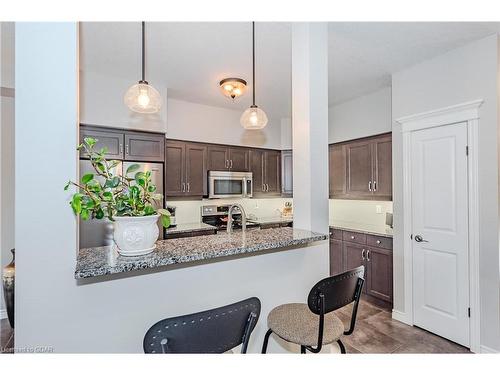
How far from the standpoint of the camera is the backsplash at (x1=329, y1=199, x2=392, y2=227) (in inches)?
151

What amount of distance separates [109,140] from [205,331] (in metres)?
2.79

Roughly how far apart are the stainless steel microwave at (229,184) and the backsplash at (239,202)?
1.09 feet

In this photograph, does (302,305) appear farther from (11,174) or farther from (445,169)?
(11,174)

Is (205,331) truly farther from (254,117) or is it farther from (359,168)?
(359,168)

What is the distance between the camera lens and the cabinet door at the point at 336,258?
149 inches

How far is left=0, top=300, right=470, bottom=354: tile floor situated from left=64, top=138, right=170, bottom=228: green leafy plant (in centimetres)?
216

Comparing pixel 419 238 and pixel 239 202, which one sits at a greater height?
pixel 239 202

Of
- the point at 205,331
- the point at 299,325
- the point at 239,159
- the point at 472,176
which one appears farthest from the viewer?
the point at 239,159

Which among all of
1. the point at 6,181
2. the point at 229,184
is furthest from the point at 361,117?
the point at 6,181

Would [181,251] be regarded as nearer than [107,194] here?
No

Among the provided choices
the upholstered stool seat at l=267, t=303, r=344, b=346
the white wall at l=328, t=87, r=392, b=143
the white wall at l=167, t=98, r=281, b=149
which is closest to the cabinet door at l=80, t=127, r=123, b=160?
the white wall at l=167, t=98, r=281, b=149

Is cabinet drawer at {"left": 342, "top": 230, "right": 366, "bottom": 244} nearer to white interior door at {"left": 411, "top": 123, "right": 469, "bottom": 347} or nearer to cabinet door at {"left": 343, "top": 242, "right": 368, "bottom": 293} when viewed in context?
cabinet door at {"left": 343, "top": 242, "right": 368, "bottom": 293}

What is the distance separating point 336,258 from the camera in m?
3.86
